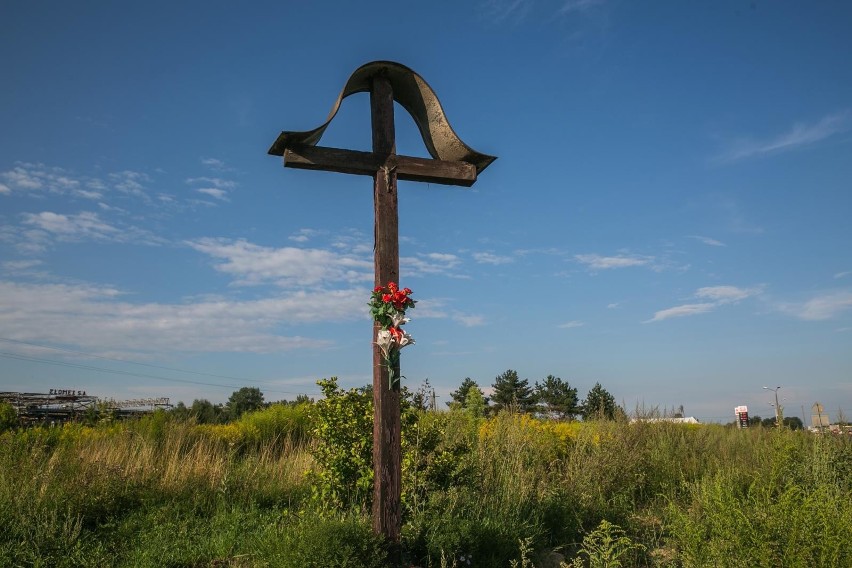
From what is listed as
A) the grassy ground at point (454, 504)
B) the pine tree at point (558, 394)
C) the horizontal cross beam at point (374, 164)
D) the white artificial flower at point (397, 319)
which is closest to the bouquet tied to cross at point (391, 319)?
the white artificial flower at point (397, 319)

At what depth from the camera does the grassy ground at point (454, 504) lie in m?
4.60

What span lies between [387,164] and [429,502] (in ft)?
10.6

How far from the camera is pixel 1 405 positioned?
1254 centimetres

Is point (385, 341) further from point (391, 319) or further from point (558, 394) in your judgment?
point (558, 394)

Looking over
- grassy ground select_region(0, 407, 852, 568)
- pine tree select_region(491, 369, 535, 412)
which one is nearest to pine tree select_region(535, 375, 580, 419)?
pine tree select_region(491, 369, 535, 412)

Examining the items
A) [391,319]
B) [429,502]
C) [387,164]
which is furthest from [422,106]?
[429,502]

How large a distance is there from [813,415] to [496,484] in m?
8.99

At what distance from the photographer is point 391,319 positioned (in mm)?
5020

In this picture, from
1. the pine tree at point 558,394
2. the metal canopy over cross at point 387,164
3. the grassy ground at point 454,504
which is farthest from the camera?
the pine tree at point 558,394

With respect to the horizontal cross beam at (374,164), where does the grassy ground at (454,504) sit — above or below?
below

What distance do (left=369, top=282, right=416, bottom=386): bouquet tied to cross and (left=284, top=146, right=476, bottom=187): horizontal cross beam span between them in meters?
1.05

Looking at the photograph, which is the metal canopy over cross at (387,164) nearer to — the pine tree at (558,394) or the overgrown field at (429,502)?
the overgrown field at (429,502)

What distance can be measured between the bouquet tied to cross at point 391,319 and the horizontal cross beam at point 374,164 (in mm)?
1049

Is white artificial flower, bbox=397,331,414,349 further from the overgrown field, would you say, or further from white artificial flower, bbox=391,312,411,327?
the overgrown field
